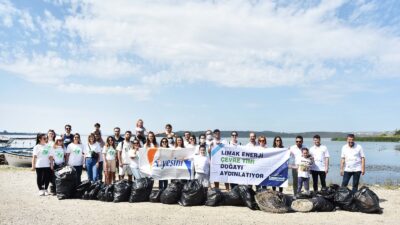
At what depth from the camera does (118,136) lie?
34.3ft

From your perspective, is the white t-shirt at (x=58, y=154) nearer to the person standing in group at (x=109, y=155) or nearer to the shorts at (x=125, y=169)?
the person standing in group at (x=109, y=155)

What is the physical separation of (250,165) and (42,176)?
511 centimetres

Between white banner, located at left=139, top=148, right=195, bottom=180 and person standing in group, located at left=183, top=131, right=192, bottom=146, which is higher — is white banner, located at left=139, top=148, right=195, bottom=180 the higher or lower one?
the lower one

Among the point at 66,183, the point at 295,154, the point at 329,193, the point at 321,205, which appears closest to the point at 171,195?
the point at 66,183

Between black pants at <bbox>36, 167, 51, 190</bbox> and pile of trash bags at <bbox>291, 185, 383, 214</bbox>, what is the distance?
584cm

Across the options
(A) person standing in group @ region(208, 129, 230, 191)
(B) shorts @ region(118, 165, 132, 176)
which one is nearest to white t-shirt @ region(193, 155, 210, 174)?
(A) person standing in group @ region(208, 129, 230, 191)

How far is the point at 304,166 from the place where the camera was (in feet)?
29.7

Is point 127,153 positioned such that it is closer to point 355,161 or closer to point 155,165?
point 155,165

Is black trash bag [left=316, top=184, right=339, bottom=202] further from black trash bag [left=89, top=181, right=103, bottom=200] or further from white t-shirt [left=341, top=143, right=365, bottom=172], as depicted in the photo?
black trash bag [left=89, top=181, right=103, bottom=200]

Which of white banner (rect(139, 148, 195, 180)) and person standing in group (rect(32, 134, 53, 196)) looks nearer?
person standing in group (rect(32, 134, 53, 196))

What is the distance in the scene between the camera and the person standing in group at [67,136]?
1070 centimetres

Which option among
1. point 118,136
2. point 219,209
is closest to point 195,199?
point 219,209

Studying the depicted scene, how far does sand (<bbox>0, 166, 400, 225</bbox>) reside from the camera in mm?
7230

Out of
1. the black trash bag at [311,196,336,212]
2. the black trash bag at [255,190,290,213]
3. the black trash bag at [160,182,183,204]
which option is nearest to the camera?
the black trash bag at [255,190,290,213]
